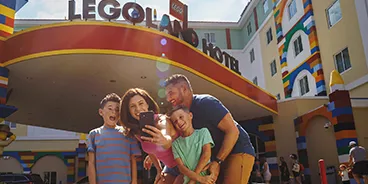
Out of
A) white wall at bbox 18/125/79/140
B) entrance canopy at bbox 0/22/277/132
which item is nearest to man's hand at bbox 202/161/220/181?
entrance canopy at bbox 0/22/277/132

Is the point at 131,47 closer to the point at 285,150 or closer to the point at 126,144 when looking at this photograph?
the point at 126,144

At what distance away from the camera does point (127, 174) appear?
3.41m

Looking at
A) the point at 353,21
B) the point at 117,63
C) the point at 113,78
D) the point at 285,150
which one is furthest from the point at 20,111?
the point at 353,21

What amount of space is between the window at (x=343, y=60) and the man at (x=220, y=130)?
14.1 metres

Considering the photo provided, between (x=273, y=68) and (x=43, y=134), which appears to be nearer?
(x=273, y=68)

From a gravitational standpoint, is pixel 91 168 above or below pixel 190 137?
below

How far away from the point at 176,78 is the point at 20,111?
521 inches

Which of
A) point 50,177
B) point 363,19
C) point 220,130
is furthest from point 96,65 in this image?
point 50,177

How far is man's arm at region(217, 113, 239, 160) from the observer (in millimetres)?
2688

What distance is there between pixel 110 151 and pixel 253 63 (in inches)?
939

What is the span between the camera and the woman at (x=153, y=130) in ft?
8.44

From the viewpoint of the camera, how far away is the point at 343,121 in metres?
11.4

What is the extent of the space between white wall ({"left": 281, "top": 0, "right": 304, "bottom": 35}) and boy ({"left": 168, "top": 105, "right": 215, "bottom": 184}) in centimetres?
1781

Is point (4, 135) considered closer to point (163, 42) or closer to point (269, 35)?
point (163, 42)
